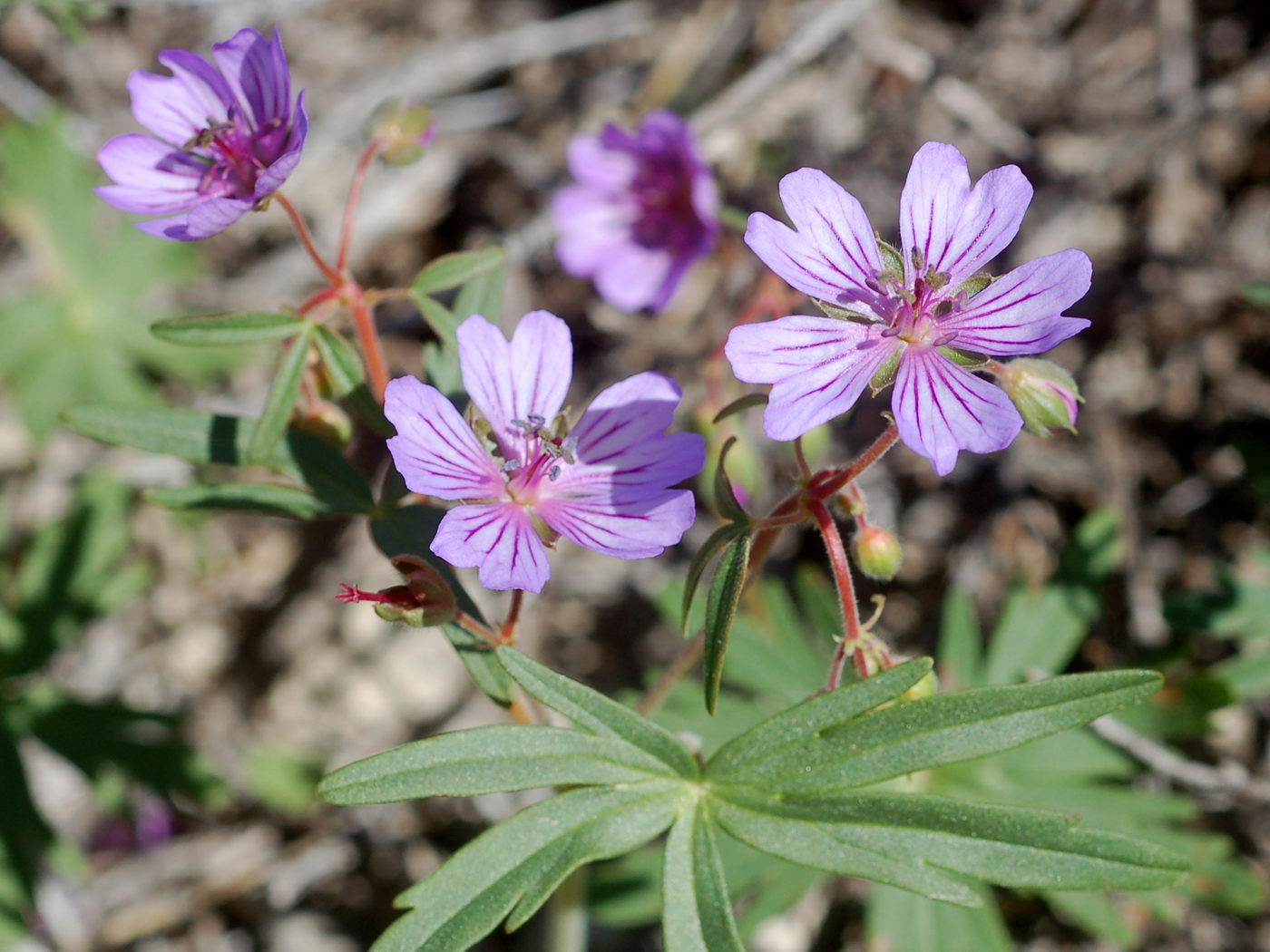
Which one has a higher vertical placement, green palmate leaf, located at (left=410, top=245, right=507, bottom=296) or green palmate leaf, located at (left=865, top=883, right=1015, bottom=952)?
green palmate leaf, located at (left=410, top=245, right=507, bottom=296)

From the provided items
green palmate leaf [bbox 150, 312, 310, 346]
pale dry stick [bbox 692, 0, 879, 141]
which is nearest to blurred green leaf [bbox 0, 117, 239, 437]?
pale dry stick [bbox 692, 0, 879, 141]

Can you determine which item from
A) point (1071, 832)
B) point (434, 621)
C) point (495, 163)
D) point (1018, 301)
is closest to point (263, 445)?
point (434, 621)

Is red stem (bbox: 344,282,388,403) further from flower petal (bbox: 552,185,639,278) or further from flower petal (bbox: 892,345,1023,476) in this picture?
flower petal (bbox: 552,185,639,278)

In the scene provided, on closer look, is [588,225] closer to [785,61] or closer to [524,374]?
[785,61]

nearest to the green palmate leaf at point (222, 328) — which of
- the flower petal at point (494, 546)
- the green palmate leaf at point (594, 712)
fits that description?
the flower petal at point (494, 546)

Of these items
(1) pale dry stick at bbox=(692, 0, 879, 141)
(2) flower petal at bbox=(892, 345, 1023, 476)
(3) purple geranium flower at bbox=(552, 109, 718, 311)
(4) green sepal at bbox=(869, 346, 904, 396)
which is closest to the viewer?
(2) flower petal at bbox=(892, 345, 1023, 476)

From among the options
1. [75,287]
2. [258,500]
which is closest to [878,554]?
[258,500]

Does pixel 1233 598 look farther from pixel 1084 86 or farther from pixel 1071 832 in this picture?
pixel 1084 86

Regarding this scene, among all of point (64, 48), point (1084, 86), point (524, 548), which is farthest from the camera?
point (64, 48)
